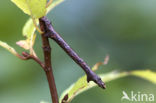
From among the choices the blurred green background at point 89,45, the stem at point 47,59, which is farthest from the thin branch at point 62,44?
the blurred green background at point 89,45

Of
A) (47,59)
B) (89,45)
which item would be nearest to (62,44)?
(47,59)

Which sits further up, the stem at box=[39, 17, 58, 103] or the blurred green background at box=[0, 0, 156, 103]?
the blurred green background at box=[0, 0, 156, 103]

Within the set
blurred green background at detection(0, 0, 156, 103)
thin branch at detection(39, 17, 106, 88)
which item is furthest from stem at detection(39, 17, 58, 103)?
blurred green background at detection(0, 0, 156, 103)

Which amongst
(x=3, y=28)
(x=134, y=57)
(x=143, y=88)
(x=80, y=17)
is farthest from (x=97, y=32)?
(x=3, y=28)

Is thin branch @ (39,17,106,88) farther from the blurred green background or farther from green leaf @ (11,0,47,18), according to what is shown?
the blurred green background

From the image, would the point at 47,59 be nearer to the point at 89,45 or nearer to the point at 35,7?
the point at 35,7

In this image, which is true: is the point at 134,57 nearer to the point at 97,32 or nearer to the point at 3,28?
the point at 97,32

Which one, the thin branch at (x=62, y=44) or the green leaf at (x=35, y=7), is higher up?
the green leaf at (x=35, y=7)

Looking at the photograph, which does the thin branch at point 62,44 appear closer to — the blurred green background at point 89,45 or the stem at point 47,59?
the stem at point 47,59
